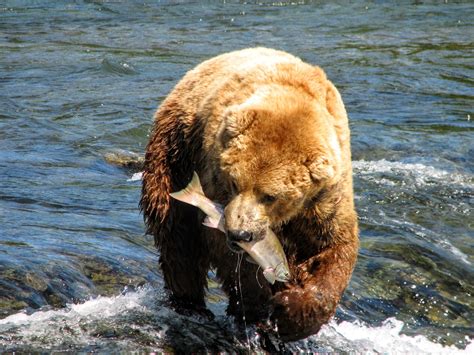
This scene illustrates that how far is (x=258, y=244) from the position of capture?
486 cm

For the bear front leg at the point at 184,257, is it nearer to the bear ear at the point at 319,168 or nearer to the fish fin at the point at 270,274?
the fish fin at the point at 270,274

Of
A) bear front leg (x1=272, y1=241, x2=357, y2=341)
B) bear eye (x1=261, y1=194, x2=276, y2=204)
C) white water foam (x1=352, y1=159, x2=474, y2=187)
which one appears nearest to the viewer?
bear eye (x1=261, y1=194, x2=276, y2=204)

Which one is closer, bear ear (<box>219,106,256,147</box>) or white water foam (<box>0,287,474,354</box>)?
bear ear (<box>219,106,256,147</box>)

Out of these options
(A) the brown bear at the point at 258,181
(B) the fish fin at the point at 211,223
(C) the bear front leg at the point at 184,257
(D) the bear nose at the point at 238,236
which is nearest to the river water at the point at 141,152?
(C) the bear front leg at the point at 184,257

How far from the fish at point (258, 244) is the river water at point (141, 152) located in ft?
3.27

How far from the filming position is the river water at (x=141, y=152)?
620 cm

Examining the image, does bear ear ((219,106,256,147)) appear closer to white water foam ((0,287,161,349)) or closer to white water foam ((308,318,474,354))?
white water foam ((0,287,161,349))

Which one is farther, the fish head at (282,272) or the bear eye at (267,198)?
the fish head at (282,272)

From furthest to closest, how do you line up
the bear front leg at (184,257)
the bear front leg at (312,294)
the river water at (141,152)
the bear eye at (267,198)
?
the river water at (141,152) → the bear front leg at (184,257) → the bear front leg at (312,294) → the bear eye at (267,198)

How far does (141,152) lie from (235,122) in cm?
608

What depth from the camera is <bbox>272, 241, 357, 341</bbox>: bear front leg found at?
541 centimetres

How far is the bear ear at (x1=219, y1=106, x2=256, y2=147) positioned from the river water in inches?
58.0

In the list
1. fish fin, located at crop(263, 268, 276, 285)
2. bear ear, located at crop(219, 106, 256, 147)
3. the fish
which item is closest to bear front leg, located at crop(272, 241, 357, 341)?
the fish

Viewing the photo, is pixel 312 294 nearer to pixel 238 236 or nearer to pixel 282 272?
pixel 282 272
